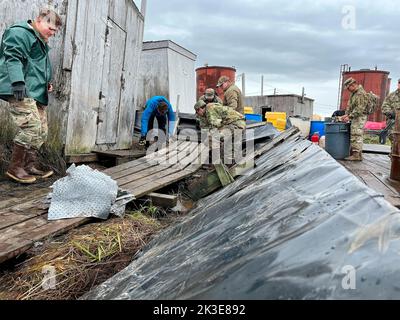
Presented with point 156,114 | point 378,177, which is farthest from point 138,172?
point 378,177

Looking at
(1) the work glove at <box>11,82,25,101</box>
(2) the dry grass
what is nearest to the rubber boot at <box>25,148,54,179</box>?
(1) the work glove at <box>11,82,25,101</box>

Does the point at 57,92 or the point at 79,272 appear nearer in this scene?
the point at 79,272

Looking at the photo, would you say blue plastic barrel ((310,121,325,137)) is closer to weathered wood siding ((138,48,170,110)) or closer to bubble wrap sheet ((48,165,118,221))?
weathered wood siding ((138,48,170,110))

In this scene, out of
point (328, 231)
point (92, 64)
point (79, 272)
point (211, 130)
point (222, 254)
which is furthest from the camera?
point (211, 130)

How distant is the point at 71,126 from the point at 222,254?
385 cm

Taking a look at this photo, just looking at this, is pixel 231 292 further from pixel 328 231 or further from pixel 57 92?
pixel 57 92

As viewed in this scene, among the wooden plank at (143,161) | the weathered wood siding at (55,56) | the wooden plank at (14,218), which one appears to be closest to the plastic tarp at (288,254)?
the wooden plank at (14,218)

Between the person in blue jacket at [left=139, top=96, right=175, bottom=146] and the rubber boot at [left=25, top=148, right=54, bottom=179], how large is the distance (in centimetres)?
299

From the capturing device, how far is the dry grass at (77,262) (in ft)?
6.78

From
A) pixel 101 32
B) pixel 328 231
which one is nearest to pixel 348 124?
pixel 101 32

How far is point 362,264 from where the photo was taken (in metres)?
1.21

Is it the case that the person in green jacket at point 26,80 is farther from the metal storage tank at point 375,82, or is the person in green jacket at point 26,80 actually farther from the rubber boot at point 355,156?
the metal storage tank at point 375,82

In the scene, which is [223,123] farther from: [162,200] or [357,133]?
[162,200]

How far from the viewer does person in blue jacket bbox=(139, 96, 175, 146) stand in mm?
7137
